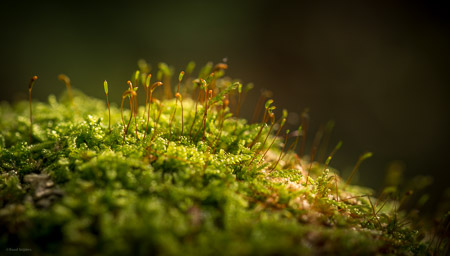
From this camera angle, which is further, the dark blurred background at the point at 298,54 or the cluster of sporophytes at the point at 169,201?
the dark blurred background at the point at 298,54

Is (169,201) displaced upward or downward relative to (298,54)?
downward

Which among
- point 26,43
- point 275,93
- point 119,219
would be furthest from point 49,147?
point 26,43

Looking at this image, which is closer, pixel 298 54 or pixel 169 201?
pixel 169 201

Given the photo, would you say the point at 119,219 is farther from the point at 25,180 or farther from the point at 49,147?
the point at 49,147

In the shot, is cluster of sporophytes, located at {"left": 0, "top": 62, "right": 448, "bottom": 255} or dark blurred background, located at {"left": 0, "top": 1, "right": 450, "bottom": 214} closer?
cluster of sporophytes, located at {"left": 0, "top": 62, "right": 448, "bottom": 255}
